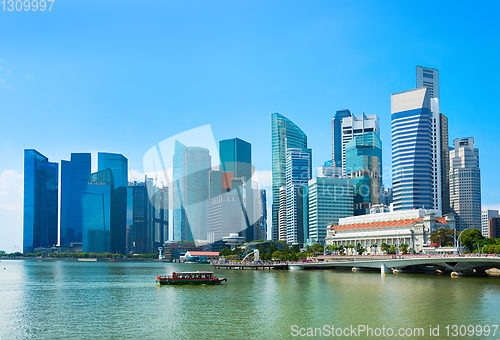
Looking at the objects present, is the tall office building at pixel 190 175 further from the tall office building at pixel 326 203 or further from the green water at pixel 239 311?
the tall office building at pixel 326 203

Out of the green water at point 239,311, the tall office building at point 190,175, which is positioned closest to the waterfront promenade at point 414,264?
the green water at point 239,311

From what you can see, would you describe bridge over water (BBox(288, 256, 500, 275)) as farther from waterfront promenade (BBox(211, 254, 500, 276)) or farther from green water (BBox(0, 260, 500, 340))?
green water (BBox(0, 260, 500, 340))

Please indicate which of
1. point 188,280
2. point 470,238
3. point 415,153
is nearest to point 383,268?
point 470,238

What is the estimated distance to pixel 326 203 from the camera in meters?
190

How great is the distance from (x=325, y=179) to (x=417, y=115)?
4479cm

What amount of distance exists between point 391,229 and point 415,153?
32.1m

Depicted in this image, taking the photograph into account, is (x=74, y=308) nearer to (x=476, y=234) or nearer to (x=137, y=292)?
(x=137, y=292)

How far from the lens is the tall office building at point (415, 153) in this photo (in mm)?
159875

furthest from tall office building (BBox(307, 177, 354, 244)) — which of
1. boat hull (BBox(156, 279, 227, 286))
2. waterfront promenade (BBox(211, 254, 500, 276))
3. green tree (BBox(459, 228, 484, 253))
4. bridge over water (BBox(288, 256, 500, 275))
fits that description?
boat hull (BBox(156, 279, 227, 286))

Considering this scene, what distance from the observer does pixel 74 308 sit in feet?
155

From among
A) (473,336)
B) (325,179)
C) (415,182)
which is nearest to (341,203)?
(325,179)

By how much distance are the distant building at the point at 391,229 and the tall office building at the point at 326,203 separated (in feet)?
53.8

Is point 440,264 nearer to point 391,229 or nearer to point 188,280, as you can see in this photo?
point 188,280

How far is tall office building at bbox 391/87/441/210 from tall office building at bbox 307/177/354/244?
29579 millimetres
